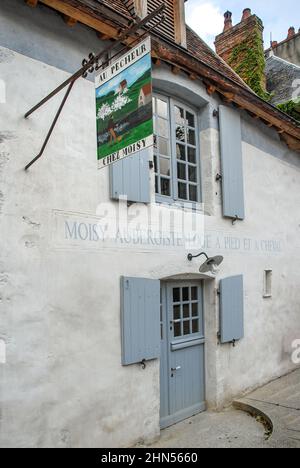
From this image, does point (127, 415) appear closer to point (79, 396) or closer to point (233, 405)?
point (79, 396)

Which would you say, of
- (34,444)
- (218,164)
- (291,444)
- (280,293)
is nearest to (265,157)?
(218,164)

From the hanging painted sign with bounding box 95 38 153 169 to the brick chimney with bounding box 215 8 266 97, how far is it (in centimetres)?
728

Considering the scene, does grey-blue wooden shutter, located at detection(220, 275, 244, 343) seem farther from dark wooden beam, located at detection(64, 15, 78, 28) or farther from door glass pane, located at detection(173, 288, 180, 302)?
dark wooden beam, located at detection(64, 15, 78, 28)

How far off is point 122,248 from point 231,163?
2.81 meters

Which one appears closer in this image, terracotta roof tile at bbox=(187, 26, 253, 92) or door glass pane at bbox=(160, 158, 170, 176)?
door glass pane at bbox=(160, 158, 170, 176)

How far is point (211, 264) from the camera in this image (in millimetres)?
5527

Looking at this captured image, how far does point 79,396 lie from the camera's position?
416cm

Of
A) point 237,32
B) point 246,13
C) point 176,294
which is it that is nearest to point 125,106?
point 176,294

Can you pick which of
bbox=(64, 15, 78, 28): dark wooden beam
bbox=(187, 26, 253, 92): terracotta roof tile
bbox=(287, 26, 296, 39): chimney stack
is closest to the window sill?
bbox=(64, 15, 78, 28): dark wooden beam

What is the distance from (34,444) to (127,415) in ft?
3.97

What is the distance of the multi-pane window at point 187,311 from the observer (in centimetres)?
576

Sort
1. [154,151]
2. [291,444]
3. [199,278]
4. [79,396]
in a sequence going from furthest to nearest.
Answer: [199,278] → [154,151] → [291,444] → [79,396]

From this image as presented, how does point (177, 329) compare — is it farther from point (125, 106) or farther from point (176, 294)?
point (125, 106)

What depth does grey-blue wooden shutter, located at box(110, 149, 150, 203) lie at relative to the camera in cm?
468
